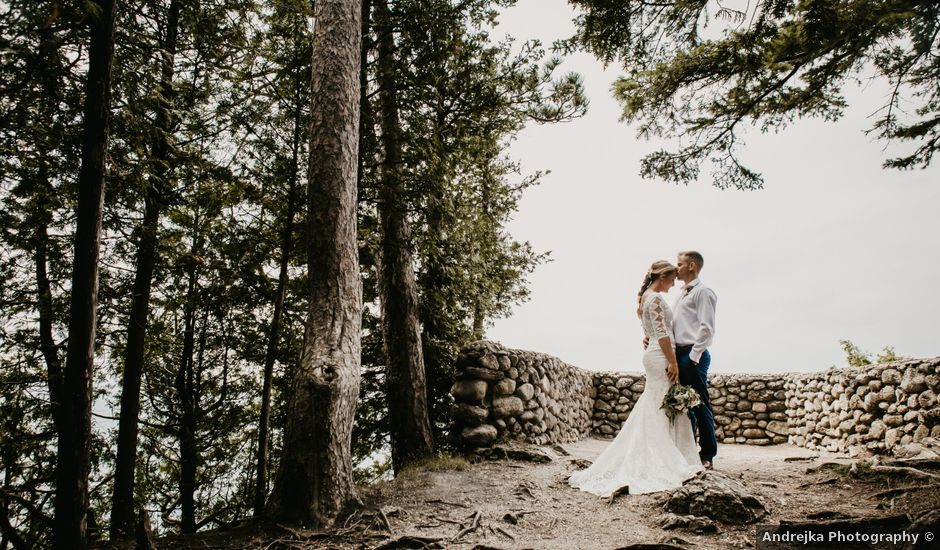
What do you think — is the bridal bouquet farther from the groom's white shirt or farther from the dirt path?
the dirt path

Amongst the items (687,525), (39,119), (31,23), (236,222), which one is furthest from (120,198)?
(687,525)

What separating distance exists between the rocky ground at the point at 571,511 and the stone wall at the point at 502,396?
1309 mm

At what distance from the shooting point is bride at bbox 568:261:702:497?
4.61m

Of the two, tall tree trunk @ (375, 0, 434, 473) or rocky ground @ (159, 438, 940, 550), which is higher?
tall tree trunk @ (375, 0, 434, 473)

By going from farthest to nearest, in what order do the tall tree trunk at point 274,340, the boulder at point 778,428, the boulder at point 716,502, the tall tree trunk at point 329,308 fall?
the boulder at point 778,428
the tall tree trunk at point 274,340
the tall tree trunk at point 329,308
the boulder at point 716,502

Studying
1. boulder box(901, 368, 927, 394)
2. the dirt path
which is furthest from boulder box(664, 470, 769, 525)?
boulder box(901, 368, 927, 394)

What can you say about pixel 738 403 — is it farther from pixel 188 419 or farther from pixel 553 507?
pixel 188 419

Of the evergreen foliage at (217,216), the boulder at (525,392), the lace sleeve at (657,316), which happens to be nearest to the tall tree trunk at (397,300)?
the evergreen foliage at (217,216)

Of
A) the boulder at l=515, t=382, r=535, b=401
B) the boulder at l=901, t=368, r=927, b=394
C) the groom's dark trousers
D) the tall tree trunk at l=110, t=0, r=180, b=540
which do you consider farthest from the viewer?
the boulder at l=515, t=382, r=535, b=401

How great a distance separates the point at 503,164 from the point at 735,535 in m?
10.3

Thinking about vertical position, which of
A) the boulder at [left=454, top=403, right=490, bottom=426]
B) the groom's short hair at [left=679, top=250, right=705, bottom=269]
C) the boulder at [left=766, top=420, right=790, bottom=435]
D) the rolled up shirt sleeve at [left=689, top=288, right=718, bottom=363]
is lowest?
the boulder at [left=766, top=420, right=790, bottom=435]

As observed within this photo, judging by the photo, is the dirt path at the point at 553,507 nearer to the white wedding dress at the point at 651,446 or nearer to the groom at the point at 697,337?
the white wedding dress at the point at 651,446

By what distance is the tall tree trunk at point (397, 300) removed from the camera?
656 centimetres

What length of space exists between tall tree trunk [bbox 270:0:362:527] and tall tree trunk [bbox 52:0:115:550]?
1399 mm
